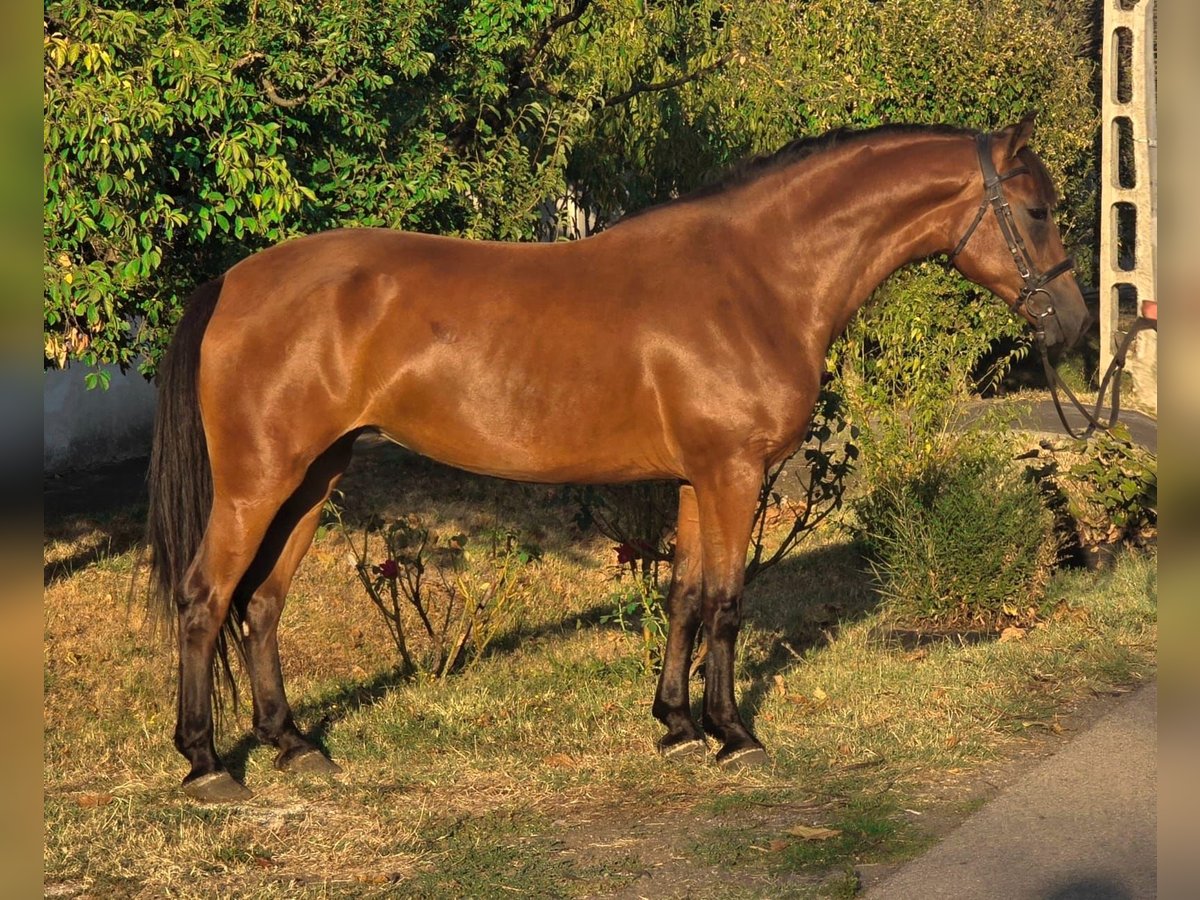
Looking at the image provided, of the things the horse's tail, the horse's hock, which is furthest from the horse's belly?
the horse's hock

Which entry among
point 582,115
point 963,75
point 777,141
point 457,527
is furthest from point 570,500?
point 963,75

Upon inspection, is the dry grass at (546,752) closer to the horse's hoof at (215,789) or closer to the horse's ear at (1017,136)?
the horse's hoof at (215,789)

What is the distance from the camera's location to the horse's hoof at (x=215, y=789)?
501cm

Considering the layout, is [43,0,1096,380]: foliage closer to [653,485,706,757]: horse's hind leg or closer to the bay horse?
the bay horse

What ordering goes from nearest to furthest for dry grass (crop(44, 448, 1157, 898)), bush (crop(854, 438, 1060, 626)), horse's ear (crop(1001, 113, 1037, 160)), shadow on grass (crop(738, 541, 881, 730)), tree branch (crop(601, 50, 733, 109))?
dry grass (crop(44, 448, 1157, 898))
horse's ear (crop(1001, 113, 1037, 160))
shadow on grass (crop(738, 541, 881, 730))
bush (crop(854, 438, 1060, 626))
tree branch (crop(601, 50, 733, 109))

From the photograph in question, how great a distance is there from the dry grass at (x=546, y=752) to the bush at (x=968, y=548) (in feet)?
0.95

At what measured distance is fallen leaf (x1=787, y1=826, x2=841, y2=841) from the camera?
14.5 feet

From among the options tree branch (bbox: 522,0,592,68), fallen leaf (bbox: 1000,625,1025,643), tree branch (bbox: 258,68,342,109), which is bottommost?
fallen leaf (bbox: 1000,625,1025,643)

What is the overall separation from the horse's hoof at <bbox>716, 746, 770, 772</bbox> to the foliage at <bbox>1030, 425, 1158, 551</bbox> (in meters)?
4.08

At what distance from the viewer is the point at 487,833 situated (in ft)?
15.1

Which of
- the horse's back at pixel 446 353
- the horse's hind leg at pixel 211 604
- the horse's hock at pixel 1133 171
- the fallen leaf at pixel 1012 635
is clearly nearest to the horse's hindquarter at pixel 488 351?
the horse's back at pixel 446 353

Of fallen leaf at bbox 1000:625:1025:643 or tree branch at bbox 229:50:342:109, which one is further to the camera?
fallen leaf at bbox 1000:625:1025:643

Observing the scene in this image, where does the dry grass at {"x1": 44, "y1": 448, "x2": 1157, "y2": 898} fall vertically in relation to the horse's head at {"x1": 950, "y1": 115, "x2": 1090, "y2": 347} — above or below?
below

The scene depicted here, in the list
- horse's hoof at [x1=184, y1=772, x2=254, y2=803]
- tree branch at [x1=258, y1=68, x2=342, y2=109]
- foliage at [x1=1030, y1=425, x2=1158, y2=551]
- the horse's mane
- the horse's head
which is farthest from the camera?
foliage at [x1=1030, y1=425, x2=1158, y2=551]
